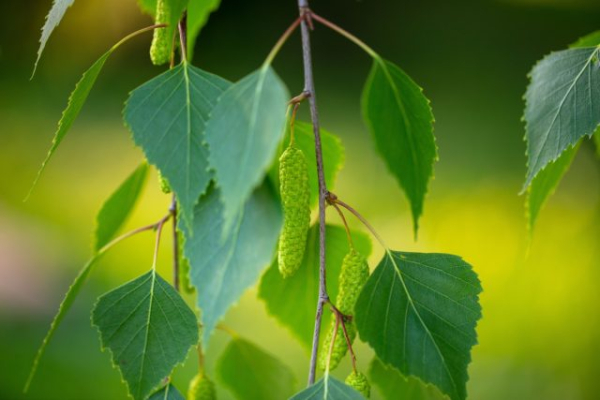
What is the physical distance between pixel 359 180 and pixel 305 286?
2007 millimetres

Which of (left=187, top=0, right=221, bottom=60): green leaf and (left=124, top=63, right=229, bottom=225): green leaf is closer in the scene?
(left=124, top=63, right=229, bottom=225): green leaf

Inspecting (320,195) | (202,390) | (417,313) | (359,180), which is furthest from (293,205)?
(359,180)

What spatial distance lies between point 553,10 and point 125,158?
2175 millimetres

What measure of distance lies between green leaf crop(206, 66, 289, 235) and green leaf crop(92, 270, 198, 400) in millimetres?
160

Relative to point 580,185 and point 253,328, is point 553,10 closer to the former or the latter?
point 580,185

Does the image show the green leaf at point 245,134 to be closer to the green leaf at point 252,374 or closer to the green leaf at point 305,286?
the green leaf at point 305,286

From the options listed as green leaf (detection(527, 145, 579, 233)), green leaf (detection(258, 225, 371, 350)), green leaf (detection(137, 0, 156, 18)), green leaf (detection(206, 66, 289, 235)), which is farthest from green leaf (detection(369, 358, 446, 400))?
green leaf (detection(137, 0, 156, 18))

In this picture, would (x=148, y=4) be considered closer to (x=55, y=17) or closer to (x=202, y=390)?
(x=55, y=17)

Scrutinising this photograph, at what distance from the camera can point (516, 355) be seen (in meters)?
2.11

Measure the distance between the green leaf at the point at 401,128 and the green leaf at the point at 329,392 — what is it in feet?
0.55

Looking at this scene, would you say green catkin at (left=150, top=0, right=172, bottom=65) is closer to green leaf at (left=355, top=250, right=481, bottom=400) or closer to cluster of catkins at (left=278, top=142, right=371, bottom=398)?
cluster of catkins at (left=278, top=142, right=371, bottom=398)

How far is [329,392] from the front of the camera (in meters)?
0.53

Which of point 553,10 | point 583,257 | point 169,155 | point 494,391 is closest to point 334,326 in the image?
point 169,155

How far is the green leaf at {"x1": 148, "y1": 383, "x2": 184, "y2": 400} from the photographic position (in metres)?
0.60
